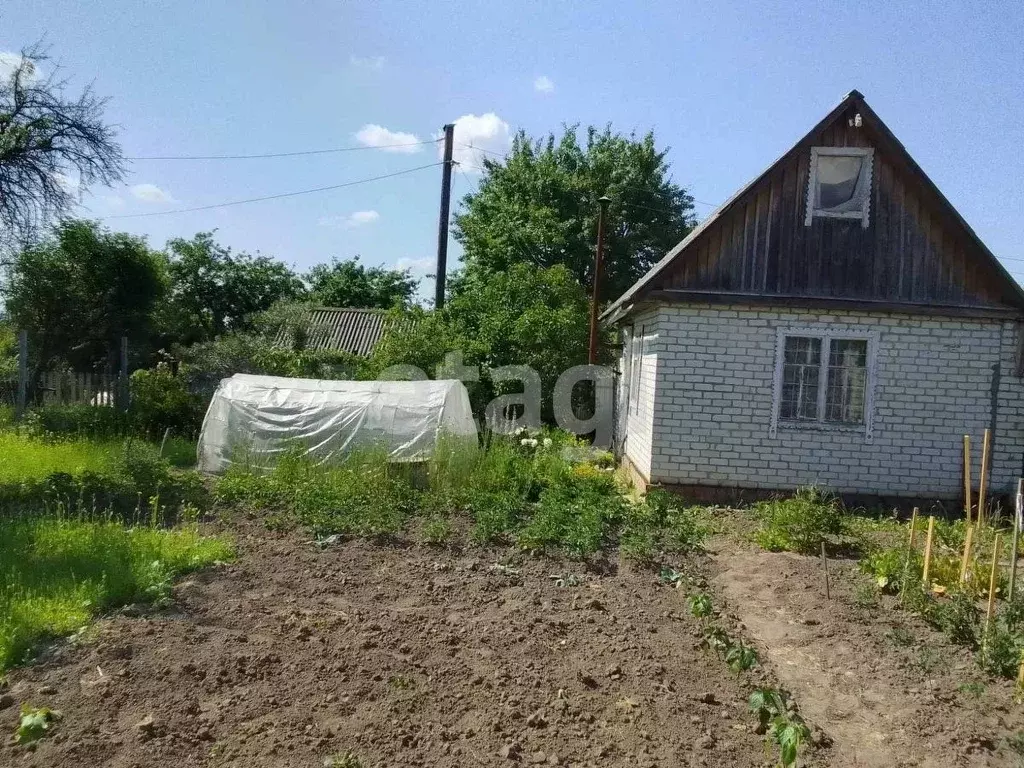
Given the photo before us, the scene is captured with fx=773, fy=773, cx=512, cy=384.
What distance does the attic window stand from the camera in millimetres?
9625

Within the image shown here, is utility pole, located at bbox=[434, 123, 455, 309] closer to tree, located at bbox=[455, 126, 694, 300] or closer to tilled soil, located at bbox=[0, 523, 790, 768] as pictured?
tree, located at bbox=[455, 126, 694, 300]

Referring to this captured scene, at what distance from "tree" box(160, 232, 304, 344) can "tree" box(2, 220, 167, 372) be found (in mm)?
9024

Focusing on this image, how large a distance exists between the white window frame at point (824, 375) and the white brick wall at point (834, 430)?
0.19ft

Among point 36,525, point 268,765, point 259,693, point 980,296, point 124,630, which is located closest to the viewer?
point 268,765

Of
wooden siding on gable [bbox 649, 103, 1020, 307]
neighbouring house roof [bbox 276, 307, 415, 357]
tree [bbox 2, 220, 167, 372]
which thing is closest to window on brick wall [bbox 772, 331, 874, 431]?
wooden siding on gable [bbox 649, 103, 1020, 307]

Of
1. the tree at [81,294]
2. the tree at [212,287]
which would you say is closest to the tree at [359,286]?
the tree at [212,287]

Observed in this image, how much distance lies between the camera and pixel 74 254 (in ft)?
57.9

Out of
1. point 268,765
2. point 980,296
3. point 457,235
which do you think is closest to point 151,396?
point 268,765

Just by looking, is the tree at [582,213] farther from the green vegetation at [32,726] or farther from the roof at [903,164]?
the green vegetation at [32,726]

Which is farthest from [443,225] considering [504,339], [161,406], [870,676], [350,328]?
[870,676]

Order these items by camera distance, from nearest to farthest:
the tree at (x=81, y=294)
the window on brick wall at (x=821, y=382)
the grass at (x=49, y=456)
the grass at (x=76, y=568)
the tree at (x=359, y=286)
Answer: the grass at (x=76, y=568), the grass at (x=49, y=456), the window on brick wall at (x=821, y=382), the tree at (x=81, y=294), the tree at (x=359, y=286)

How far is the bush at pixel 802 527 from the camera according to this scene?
293 inches

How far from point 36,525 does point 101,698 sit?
3875mm

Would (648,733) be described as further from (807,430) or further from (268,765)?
(807,430)
